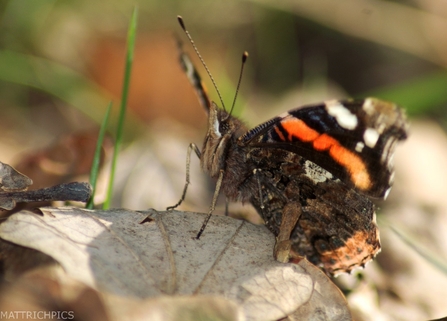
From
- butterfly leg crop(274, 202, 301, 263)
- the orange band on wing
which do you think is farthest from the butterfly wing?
butterfly leg crop(274, 202, 301, 263)

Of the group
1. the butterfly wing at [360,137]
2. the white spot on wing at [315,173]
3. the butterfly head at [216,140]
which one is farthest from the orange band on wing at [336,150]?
the butterfly head at [216,140]

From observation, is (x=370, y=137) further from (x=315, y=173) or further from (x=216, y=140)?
(x=216, y=140)

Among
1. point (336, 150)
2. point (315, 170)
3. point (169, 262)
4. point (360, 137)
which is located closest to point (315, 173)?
point (315, 170)

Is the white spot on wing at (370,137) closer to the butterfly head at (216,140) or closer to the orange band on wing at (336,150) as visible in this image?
the orange band on wing at (336,150)

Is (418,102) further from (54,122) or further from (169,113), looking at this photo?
(54,122)

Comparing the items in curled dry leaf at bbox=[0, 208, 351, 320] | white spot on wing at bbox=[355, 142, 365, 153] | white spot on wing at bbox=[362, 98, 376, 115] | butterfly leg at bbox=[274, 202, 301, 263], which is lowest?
curled dry leaf at bbox=[0, 208, 351, 320]

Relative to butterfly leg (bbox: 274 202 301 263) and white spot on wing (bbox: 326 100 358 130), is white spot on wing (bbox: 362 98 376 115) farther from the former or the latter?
butterfly leg (bbox: 274 202 301 263)
